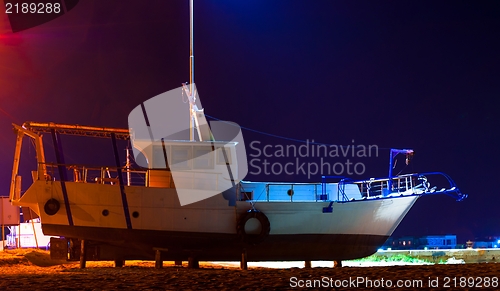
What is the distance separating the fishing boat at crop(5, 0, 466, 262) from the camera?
1655 centimetres

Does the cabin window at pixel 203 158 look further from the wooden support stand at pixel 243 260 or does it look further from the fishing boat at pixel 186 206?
the wooden support stand at pixel 243 260

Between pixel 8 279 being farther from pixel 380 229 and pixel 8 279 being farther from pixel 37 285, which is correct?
pixel 380 229

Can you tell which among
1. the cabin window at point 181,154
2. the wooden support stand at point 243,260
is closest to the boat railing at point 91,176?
the cabin window at point 181,154

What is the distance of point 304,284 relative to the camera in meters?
9.72

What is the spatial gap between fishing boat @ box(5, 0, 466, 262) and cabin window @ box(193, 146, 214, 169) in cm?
3

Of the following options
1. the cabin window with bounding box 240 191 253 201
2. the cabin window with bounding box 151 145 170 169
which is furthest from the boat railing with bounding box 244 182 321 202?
the cabin window with bounding box 151 145 170 169

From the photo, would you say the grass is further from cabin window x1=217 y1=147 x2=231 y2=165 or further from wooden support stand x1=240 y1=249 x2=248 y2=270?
cabin window x1=217 y1=147 x2=231 y2=165

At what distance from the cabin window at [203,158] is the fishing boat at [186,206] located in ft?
0.10

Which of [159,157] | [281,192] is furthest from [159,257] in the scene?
[281,192]

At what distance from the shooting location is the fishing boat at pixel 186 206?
1655 cm

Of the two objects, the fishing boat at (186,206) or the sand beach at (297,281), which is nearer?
the sand beach at (297,281)

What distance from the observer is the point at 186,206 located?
1673cm

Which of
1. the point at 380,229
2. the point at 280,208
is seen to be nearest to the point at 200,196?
the point at 280,208

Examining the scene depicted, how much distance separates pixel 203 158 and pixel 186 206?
1.67 meters
